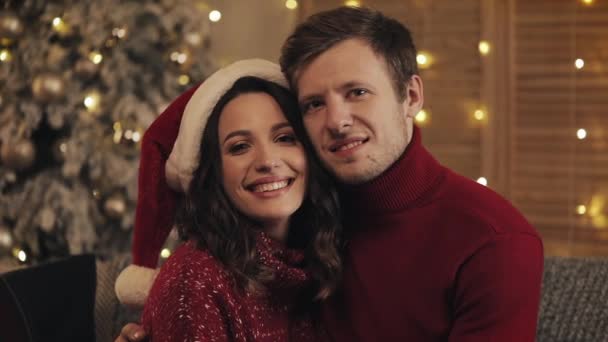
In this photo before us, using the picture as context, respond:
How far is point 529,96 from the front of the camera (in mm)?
3486

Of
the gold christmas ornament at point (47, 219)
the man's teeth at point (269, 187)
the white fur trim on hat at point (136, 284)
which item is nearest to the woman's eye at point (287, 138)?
the man's teeth at point (269, 187)

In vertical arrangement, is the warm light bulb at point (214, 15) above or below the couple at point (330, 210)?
above

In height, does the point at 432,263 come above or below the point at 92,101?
below

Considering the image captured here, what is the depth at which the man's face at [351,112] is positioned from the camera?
1.61m

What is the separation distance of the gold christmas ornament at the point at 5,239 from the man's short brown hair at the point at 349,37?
204 centimetres

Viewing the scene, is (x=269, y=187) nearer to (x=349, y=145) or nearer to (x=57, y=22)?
(x=349, y=145)

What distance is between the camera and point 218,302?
153 centimetres

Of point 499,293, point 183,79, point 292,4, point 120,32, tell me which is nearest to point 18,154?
point 120,32

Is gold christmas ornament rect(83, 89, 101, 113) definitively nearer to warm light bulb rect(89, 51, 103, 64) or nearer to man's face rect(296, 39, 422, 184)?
warm light bulb rect(89, 51, 103, 64)

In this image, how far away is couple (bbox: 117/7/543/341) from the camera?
5.00 ft

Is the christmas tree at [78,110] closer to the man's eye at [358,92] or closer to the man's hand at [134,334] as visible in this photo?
the man's hand at [134,334]

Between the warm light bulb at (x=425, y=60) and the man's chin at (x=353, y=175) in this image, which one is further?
the warm light bulb at (x=425, y=60)

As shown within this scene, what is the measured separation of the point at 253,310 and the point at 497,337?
538 millimetres

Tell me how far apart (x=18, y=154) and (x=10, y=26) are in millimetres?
592
